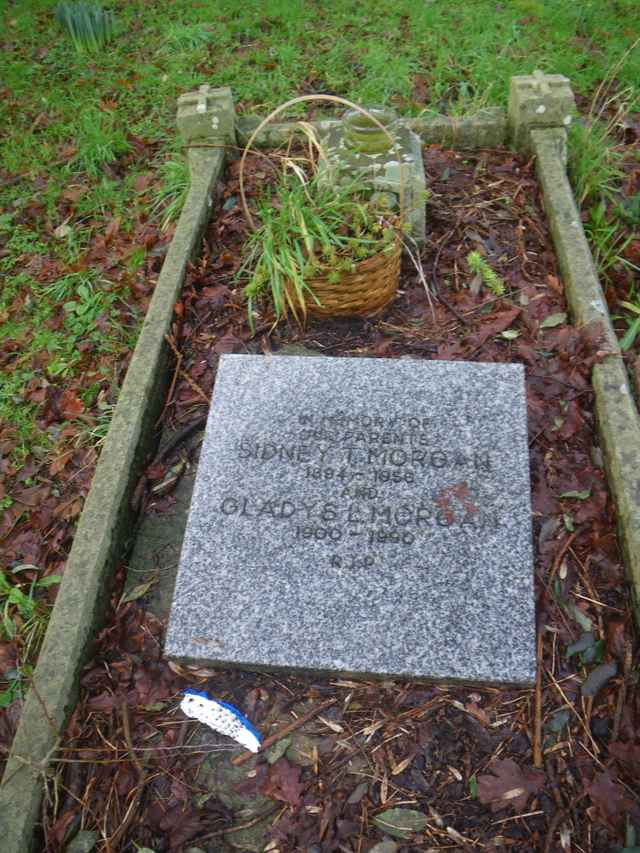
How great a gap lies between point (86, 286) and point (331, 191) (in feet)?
4.40

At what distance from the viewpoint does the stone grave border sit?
1.71 meters

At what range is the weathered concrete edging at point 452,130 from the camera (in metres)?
3.18

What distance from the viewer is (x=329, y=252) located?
7.18ft

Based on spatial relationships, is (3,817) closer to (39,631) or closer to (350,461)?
(39,631)

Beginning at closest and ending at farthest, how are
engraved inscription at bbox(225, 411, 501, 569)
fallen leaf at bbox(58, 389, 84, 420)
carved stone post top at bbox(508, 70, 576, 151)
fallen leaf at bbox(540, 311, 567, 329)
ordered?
engraved inscription at bbox(225, 411, 501, 569)
fallen leaf at bbox(540, 311, 567, 329)
fallen leaf at bbox(58, 389, 84, 420)
carved stone post top at bbox(508, 70, 576, 151)

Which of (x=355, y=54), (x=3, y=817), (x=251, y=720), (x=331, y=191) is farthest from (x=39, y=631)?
(x=355, y=54)

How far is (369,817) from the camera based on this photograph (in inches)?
62.8

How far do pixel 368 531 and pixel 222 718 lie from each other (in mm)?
639

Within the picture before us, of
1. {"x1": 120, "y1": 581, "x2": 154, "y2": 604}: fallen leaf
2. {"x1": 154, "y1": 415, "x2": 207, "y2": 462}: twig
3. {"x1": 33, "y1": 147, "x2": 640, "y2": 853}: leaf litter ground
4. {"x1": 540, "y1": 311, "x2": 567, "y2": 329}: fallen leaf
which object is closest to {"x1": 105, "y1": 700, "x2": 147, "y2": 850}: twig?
{"x1": 33, "y1": 147, "x2": 640, "y2": 853}: leaf litter ground

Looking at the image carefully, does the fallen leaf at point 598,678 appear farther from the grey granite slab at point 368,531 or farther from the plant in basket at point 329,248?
the plant in basket at point 329,248

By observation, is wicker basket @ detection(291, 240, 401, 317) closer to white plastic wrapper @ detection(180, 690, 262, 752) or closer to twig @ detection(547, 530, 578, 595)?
twig @ detection(547, 530, 578, 595)

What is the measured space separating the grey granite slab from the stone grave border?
1.03 feet

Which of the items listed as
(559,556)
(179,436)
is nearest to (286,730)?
(559,556)

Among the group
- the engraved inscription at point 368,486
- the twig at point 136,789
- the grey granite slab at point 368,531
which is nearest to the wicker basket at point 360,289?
the grey granite slab at point 368,531
